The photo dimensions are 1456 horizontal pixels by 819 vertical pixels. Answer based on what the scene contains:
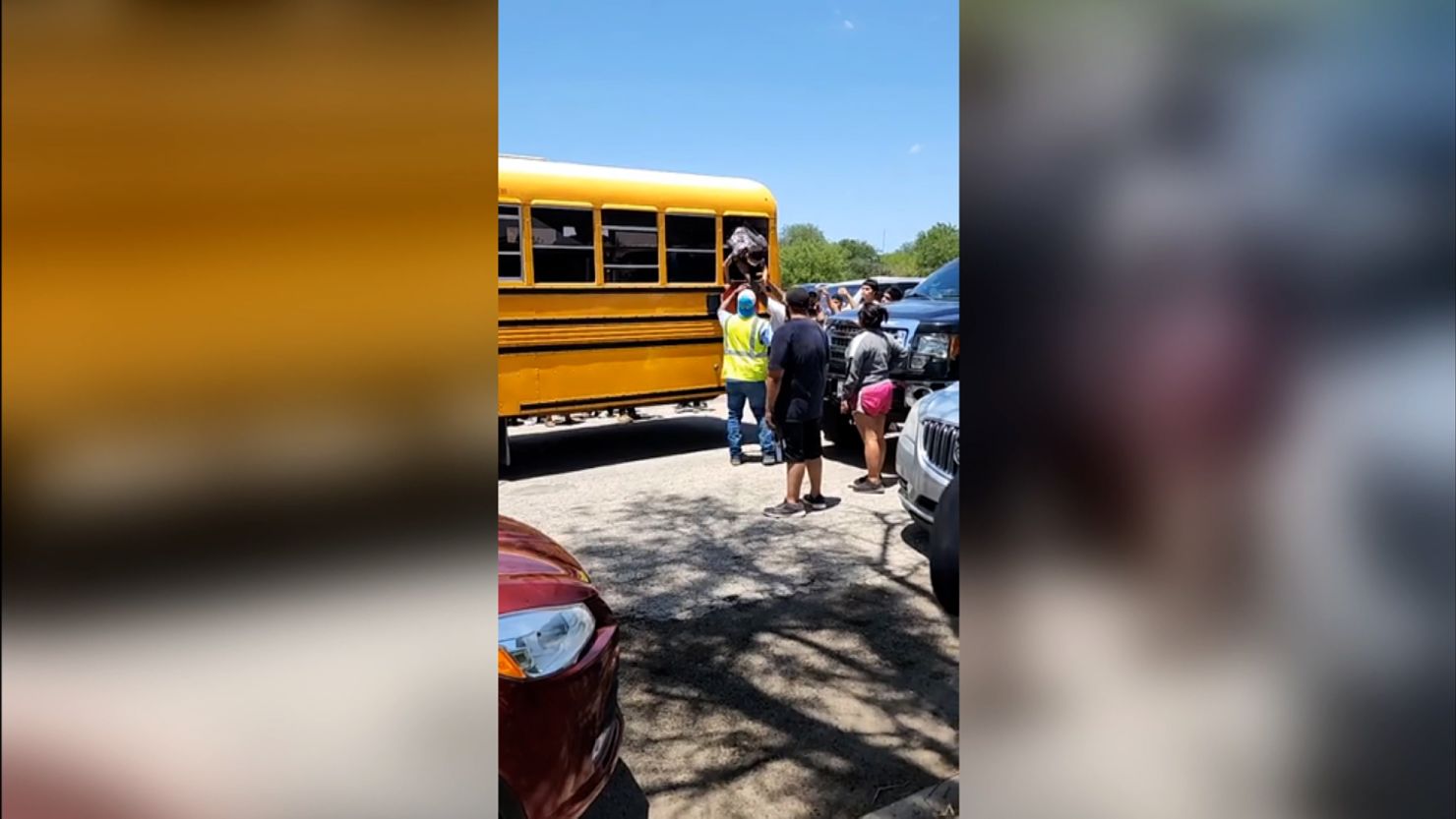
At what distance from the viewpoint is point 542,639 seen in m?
2.58

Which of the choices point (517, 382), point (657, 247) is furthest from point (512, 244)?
point (657, 247)

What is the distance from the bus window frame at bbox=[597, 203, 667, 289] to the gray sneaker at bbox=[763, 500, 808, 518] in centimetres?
314

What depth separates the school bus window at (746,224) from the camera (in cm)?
1017

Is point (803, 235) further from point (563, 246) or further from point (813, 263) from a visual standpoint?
point (563, 246)

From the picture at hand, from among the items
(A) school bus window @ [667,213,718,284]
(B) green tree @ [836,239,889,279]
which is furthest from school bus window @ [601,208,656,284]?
(B) green tree @ [836,239,889,279]

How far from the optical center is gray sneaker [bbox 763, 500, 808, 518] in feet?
23.3

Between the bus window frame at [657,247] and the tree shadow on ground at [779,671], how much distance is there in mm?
3456

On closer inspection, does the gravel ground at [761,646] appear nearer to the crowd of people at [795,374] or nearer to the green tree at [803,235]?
the crowd of people at [795,374]

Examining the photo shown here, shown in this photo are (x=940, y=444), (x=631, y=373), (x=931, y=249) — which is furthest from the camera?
(x=931, y=249)

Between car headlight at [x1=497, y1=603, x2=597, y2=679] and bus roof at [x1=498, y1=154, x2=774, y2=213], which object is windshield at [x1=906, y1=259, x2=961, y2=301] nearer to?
bus roof at [x1=498, y1=154, x2=774, y2=213]

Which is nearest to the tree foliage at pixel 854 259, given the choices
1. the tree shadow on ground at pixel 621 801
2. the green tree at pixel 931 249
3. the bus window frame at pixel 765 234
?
the green tree at pixel 931 249
